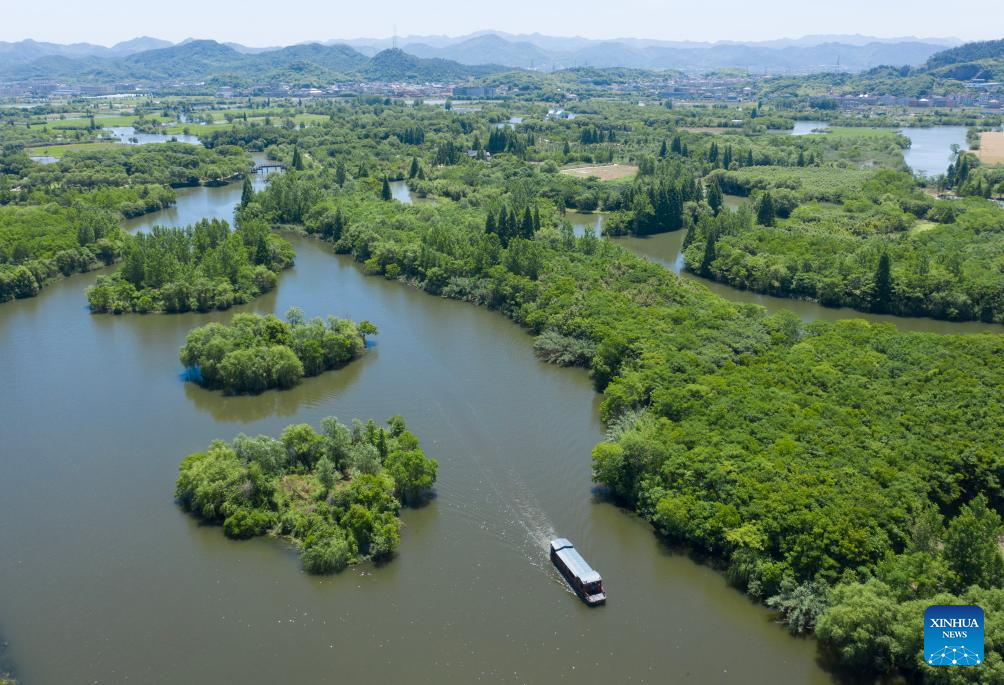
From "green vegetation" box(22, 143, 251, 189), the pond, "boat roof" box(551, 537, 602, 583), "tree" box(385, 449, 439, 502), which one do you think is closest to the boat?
"boat roof" box(551, 537, 602, 583)

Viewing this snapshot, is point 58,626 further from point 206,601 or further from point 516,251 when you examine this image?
point 516,251

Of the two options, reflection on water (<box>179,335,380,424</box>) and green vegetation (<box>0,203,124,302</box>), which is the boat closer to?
reflection on water (<box>179,335,380,424</box>)

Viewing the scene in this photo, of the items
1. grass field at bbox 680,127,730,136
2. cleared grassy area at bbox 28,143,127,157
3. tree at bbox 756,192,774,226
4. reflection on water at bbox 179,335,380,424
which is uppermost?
grass field at bbox 680,127,730,136

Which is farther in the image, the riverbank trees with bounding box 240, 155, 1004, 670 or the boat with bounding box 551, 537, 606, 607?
the boat with bounding box 551, 537, 606, 607

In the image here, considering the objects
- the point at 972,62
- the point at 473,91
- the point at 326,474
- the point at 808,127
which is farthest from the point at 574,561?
the point at 972,62

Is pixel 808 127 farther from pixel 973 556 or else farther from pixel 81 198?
pixel 973 556

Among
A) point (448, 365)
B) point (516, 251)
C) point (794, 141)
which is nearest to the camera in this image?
point (448, 365)

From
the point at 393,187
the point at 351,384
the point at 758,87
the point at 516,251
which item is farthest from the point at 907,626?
the point at 758,87
